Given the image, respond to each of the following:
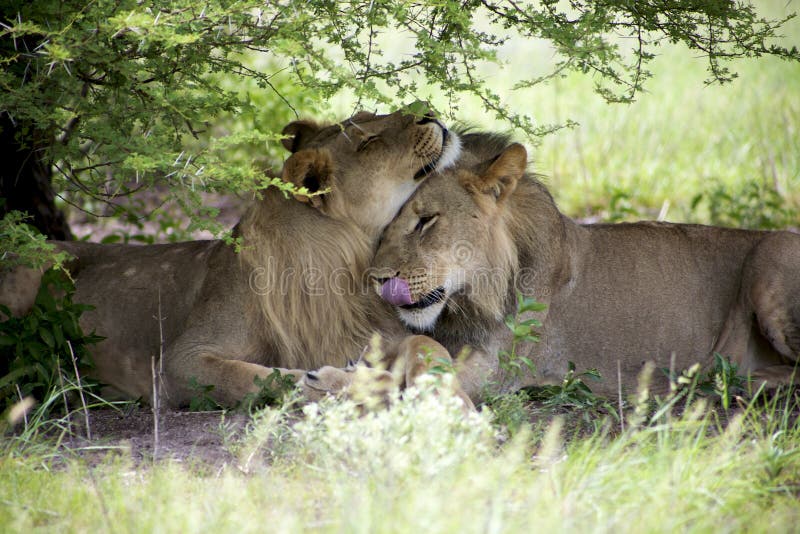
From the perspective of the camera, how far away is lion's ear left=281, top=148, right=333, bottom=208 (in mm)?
3613

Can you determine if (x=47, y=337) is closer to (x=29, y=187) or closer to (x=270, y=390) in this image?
(x=270, y=390)

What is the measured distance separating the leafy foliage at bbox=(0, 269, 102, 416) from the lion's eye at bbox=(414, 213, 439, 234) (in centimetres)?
137

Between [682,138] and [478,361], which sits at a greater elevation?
[682,138]

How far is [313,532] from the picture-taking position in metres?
2.20

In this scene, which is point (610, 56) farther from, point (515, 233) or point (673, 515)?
point (673, 515)

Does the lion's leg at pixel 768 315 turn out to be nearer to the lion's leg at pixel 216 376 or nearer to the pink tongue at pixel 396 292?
the pink tongue at pixel 396 292

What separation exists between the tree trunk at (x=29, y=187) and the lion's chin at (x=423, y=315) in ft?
6.50

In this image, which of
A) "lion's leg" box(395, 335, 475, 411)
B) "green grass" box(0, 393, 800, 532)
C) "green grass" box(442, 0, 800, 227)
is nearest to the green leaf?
"green grass" box(0, 393, 800, 532)

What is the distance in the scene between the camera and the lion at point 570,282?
12.3 ft

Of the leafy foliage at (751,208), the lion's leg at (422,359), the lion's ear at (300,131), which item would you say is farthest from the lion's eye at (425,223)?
the leafy foliage at (751,208)

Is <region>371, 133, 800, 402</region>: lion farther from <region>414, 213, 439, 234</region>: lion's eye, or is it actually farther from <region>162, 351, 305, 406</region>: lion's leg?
<region>162, 351, 305, 406</region>: lion's leg

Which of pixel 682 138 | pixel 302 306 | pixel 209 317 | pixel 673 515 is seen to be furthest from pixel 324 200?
pixel 682 138

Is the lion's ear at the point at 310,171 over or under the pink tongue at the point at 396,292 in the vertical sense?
over

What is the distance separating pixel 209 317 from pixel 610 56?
73.7 inches
